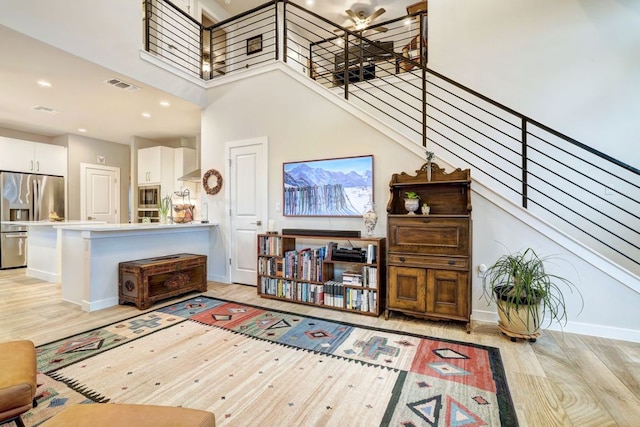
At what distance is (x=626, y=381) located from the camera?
6.59 feet

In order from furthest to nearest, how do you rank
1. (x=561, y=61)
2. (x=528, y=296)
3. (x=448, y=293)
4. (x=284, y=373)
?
(x=561, y=61)
(x=448, y=293)
(x=528, y=296)
(x=284, y=373)

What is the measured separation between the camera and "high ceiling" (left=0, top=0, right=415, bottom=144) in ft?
11.2

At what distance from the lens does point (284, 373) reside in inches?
83.4

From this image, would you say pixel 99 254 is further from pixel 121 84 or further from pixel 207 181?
pixel 121 84

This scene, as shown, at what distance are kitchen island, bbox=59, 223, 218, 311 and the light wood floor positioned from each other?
0.17m

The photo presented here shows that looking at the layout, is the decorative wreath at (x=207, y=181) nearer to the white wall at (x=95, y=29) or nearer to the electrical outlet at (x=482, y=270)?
A: the white wall at (x=95, y=29)

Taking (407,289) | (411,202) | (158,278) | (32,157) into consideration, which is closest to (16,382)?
(158,278)

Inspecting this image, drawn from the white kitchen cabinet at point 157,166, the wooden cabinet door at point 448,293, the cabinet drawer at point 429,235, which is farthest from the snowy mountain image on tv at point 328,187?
the white kitchen cabinet at point 157,166

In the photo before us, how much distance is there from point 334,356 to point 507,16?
15.0 feet

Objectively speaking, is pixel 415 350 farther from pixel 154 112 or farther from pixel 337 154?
pixel 154 112

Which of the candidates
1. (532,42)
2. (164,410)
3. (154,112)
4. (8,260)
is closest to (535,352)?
(164,410)

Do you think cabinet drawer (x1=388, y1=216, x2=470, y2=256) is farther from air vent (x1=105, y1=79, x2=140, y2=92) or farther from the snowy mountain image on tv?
air vent (x1=105, y1=79, x2=140, y2=92)

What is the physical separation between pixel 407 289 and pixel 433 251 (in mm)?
494

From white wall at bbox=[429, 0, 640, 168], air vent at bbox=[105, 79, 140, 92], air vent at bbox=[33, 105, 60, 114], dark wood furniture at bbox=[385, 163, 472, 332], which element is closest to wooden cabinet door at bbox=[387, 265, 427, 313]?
dark wood furniture at bbox=[385, 163, 472, 332]
